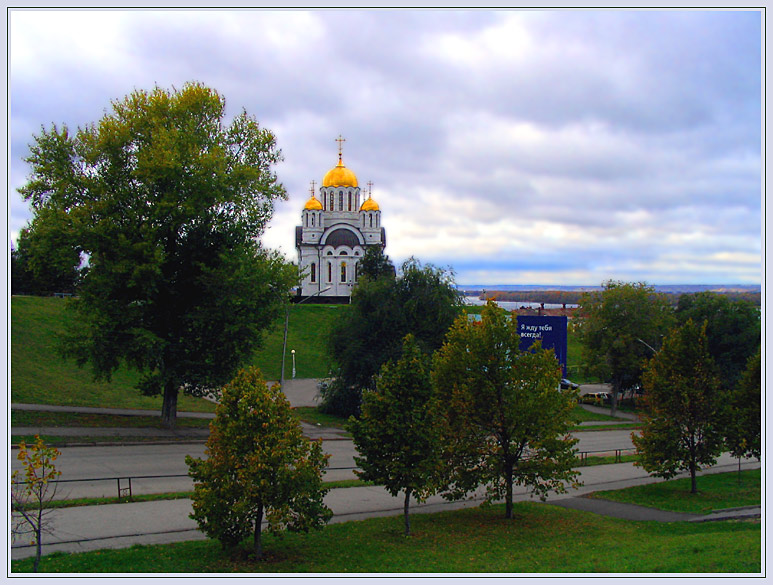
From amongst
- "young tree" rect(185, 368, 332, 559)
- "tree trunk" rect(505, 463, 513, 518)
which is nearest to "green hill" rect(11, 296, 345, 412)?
"young tree" rect(185, 368, 332, 559)

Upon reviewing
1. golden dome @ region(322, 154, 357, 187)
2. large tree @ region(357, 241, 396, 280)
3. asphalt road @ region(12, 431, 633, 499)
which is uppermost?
golden dome @ region(322, 154, 357, 187)

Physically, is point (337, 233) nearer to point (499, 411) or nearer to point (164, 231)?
point (164, 231)

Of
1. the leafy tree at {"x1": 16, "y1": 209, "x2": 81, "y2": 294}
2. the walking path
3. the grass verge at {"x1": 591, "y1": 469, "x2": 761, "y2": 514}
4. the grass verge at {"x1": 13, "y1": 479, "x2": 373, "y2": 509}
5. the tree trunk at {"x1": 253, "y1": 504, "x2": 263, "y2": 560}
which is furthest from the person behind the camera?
the leafy tree at {"x1": 16, "y1": 209, "x2": 81, "y2": 294}

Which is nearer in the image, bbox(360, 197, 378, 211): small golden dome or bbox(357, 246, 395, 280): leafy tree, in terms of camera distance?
bbox(357, 246, 395, 280): leafy tree

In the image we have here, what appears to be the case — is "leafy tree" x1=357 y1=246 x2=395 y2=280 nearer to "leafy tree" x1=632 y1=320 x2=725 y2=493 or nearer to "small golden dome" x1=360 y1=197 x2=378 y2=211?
"small golden dome" x1=360 y1=197 x2=378 y2=211

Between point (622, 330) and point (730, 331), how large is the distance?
7427 mm

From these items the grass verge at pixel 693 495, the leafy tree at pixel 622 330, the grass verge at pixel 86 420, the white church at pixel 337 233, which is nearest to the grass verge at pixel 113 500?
the grass verge at pixel 86 420

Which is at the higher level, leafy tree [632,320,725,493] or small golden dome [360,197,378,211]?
small golden dome [360,197,378,211]

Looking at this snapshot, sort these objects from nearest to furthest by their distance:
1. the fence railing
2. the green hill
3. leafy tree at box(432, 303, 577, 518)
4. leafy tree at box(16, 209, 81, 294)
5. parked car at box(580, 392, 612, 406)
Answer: the fence railing
leafy tree at box(432, 303, 577, 518)
leafy tree at box(16, 209, 81, 294)
the green hill
parked car at box(580, 392, 612, 406)

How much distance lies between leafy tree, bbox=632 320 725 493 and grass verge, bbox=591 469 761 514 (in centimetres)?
62

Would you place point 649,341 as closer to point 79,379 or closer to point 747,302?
point 747,302

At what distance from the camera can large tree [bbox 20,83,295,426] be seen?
77.4ft

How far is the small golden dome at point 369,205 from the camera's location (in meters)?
95.9

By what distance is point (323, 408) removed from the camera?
3450 cm
